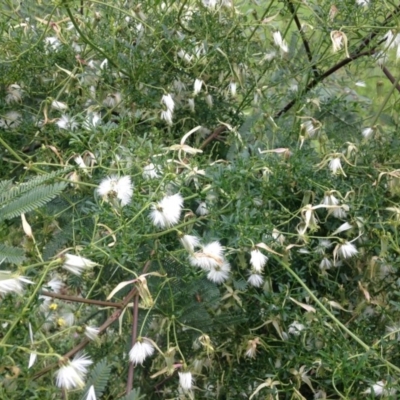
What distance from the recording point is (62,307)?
216 centimetres

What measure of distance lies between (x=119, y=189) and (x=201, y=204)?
0.19 meters

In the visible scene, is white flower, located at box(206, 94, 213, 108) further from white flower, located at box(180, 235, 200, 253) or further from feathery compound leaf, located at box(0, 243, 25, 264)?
feathery compound leaf, located at box(0, 243, 25, 264)

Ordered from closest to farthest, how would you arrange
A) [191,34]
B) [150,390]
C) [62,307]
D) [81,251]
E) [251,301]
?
[81,251]
[251,301]
[191,34]
[150,390]
[62,307]

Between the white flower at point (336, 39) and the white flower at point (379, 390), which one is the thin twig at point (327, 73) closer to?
the white flower at point (336, 39)

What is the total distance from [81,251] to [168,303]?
7.7 inches

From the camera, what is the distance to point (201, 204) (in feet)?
3.77

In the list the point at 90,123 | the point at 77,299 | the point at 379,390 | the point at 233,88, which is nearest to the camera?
the point at 77,299

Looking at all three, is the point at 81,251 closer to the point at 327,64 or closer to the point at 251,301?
the point at 251,301

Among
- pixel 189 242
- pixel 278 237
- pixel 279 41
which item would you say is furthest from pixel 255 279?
pixel 279 41

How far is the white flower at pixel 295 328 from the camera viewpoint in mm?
1132

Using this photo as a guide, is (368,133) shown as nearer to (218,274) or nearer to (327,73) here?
(327,73)

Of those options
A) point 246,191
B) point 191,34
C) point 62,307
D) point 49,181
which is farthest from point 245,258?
point 62,307

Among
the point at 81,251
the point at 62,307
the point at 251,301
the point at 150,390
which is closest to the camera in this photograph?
the point at 81,251

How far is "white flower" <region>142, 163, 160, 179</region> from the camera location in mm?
1038
